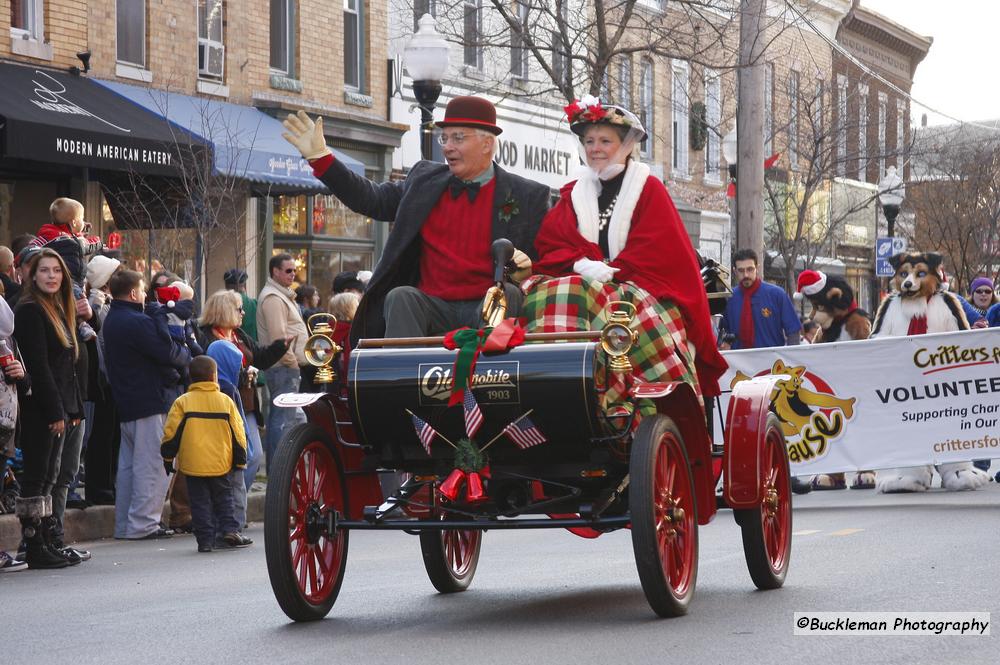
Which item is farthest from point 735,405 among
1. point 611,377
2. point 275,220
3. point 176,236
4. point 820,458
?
point 275,220

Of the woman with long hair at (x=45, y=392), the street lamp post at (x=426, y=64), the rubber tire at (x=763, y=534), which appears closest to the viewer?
the rubber tire at (x=763, y=534)

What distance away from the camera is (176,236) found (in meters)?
20.6

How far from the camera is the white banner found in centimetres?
1473

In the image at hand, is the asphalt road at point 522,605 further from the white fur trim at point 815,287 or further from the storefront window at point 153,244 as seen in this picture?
the storefront window at point 153,244

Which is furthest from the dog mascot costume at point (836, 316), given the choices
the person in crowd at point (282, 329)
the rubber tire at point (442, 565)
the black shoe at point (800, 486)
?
the rubber tire at point (442, 565)

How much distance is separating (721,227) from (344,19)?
50.3 feet

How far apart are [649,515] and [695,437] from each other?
98 cm

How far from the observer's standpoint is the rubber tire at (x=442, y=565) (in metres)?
8.37

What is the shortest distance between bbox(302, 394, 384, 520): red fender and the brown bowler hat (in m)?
1.42

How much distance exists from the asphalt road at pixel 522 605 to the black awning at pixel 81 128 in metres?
6.42

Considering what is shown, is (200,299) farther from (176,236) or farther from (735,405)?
(735,405)

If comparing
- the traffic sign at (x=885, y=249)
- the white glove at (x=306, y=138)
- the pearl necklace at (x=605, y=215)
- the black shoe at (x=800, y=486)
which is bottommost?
the black shoe at (x=800, y=486)

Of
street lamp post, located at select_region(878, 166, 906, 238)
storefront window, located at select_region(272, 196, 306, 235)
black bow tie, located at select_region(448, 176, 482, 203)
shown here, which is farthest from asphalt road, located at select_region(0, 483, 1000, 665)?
street lamp post, located at select_region(878, 166, 906, 238)

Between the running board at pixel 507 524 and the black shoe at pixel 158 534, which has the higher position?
the running board at pixel 507 524
